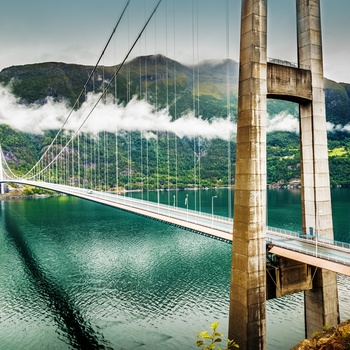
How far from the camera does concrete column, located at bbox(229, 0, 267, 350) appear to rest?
57.0 feet

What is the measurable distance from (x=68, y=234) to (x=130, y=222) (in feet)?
42.1

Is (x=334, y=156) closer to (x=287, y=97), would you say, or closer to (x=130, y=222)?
(x=130, y=222)

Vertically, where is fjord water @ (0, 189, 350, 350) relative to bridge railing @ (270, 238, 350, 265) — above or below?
below

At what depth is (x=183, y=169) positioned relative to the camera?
165375 mm

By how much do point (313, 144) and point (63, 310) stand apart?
1933 cm

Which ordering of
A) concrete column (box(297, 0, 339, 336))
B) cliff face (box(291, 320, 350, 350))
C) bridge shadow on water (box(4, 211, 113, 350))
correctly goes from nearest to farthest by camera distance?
→ cliff face (box(291, 320, 350, 350)), concrete column (box(297, 0, 339, 336)), bridge shadow on water (box(4, 211, 113, 350))

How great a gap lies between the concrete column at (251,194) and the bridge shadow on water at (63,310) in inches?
320

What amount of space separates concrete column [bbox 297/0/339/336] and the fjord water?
6128 millimetres

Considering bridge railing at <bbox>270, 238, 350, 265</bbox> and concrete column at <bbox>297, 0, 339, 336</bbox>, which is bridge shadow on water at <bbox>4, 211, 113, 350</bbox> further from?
concrete column at <bbox>297, 0, 339, 336</bbox>

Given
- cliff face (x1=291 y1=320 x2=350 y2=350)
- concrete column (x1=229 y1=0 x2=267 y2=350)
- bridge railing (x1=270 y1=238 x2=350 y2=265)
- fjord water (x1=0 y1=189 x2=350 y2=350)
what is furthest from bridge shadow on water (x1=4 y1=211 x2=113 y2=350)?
cliff face (x1=291 y1=320 x2=350 y2=350)

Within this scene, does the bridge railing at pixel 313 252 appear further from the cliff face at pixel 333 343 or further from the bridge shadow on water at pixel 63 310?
the bridge shadow on water at pixel 63 310

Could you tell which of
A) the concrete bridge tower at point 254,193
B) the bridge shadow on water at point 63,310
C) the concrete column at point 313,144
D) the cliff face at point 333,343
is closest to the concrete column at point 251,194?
the concrete bridge tower at point 254,193

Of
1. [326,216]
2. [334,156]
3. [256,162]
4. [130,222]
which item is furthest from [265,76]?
[334,156]

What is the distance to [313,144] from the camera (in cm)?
2077
